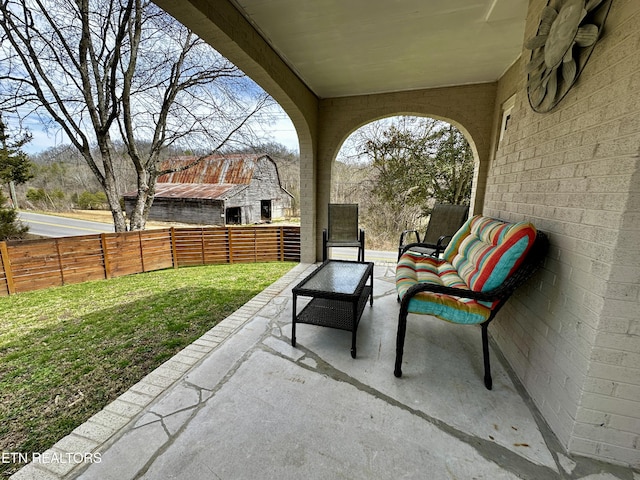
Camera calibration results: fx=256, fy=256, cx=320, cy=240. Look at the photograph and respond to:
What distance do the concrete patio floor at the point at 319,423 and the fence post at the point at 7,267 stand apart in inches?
178

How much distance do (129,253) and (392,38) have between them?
5881 millimetres

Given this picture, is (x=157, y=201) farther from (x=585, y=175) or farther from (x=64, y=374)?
(x=585, y=175)

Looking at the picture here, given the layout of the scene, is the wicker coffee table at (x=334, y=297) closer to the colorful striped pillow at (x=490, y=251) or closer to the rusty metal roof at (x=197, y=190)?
the colorful striped pillow at (x=490, y=251)

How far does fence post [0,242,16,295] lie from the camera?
405 centimetres

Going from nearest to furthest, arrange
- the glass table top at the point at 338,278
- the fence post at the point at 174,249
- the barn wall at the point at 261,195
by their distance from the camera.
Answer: the glass table top at the point at 338,278
the fence post at the point at 174,249
the barn wall at the point at 261,195

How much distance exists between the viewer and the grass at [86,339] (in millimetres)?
1510

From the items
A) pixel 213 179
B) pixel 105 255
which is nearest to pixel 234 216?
pixel 213 179

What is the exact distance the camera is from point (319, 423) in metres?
1.32

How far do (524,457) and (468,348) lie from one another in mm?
889

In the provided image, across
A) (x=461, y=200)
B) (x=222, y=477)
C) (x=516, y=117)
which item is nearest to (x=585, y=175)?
(x=516, y=117)

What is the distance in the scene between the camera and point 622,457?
113 centimetres

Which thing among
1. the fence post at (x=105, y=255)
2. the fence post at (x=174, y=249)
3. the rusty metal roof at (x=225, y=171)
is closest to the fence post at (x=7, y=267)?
the fence post at (x=105, y=255)

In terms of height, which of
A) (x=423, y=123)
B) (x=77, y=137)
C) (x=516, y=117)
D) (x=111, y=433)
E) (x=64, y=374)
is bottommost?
(x=64, y=374)

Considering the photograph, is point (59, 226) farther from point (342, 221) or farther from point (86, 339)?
point (342, 221)
